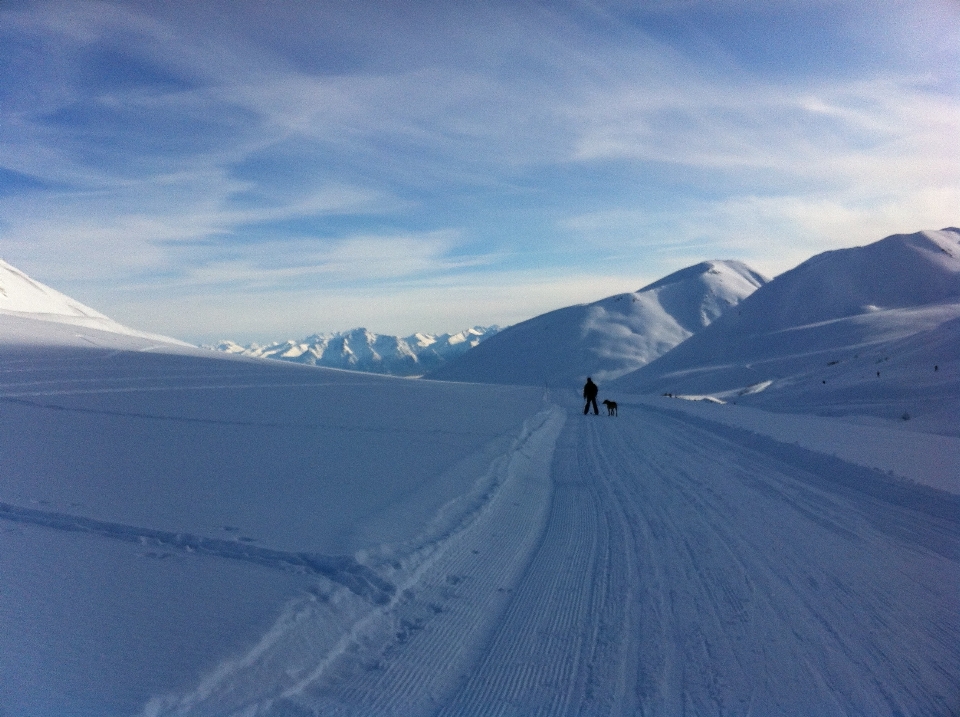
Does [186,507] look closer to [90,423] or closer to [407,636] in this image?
[407,636]

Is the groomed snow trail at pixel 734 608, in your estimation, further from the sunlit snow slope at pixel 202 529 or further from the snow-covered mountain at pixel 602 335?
the snow-covered mountain at pixel 602 335

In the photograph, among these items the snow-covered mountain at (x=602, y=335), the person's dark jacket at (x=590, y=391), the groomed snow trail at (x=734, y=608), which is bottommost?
the groomed snow trail at (x=734, y=608)

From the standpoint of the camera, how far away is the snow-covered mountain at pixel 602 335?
129 meters

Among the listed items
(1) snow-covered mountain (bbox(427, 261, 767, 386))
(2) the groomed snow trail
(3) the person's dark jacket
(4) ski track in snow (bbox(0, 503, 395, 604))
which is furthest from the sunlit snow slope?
(1) snow-covered mountain (bbox(427, 261, 767, 386))

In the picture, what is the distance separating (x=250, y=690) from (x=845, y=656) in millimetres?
4297

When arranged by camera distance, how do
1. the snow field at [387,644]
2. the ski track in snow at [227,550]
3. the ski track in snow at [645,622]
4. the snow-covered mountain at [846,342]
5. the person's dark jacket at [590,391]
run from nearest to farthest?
the snow field at [387,644] → the ski track in snow at [645,622] → the ski track in snow at [227,550] → the snow-covered mountain at [846,342] → the person's dark jacket at [590,391]

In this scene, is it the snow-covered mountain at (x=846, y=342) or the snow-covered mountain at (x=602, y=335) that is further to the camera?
the snow-covered mountain at (x=602, y=335)

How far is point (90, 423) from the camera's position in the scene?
1050cm

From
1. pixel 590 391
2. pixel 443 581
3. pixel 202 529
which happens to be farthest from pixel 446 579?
pixel 590 391

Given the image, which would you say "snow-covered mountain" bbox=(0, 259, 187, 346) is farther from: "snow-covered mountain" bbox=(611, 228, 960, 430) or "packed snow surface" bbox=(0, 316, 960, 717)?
"packed snow surface" bbox=(0, 316, 960, 717)

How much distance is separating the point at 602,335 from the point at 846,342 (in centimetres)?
7790

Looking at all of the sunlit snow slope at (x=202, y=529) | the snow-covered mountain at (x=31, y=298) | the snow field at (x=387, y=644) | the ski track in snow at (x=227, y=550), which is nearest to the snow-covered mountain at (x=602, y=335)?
the snow-covered mountain at (x=31, y=298)

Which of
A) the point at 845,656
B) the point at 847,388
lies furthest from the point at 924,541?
the point at 847,388

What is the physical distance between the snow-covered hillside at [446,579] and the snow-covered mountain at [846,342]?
14036mm
